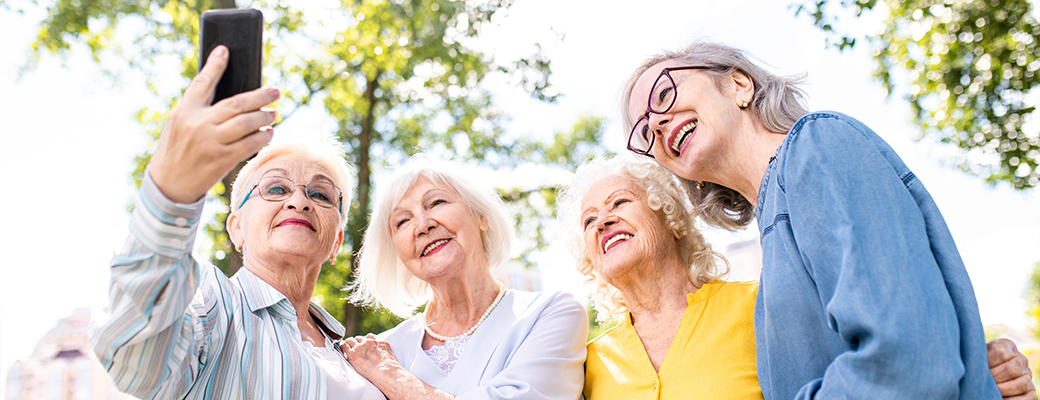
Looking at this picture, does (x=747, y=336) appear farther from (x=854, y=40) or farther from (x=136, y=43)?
(x=136, y=43)

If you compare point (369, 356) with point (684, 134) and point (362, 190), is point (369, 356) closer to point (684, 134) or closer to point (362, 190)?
point (684, 134)

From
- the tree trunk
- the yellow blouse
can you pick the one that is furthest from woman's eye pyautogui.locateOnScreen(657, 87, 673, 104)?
the tree trunk

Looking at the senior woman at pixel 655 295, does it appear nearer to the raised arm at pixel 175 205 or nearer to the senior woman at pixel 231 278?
the senior woman at pixel 231 278

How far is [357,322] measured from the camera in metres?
10.4

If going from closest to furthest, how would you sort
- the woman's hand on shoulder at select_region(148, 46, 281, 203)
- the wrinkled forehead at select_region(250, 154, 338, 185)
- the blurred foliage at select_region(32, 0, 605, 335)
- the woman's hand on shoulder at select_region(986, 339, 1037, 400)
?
the woman's hand on shoulder at select_region(148, 46, 281, 203) → the woman's hand on shoulder at select_region(986, 339, 1037, 400) → the wrinkled forehead at select_region(250, 154, 338, 185) → the blurred foliage at select_region(32, 0, 605, 335)

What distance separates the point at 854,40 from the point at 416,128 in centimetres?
939

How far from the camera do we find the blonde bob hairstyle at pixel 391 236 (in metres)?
3.50

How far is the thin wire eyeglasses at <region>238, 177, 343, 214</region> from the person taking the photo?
296 centimetres

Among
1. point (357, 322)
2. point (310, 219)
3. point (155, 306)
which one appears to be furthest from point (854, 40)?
point (357, 322)

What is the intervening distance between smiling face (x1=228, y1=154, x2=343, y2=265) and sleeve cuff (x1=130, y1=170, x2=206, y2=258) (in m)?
1.45

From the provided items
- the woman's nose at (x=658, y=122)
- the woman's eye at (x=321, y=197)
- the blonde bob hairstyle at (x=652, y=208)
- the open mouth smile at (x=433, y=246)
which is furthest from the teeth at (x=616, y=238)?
the woman's eye at (x=321, y=197)

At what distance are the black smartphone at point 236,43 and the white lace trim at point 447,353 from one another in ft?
6.36

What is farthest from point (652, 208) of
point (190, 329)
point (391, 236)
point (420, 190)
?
point (190, 329)

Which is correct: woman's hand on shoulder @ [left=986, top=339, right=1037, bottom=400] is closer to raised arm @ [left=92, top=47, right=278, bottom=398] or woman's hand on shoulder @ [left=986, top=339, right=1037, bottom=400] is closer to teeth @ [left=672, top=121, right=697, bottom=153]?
teeth @ [left=672, top=121, right=697, bottom=153]
